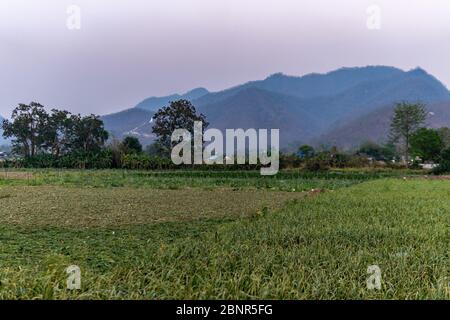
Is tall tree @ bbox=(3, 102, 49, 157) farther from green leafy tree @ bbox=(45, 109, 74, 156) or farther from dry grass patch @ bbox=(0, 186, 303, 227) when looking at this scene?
dry grass patch @ bbox=(0, 186, 303, 227)

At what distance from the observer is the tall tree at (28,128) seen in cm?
3862

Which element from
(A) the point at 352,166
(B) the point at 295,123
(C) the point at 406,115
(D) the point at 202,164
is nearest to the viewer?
(D) the point at 202,164

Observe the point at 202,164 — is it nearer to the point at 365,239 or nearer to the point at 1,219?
the point at 1,219

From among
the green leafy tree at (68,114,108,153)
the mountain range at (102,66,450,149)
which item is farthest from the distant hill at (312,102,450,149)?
the green leafy tree at (68,114,108,153)

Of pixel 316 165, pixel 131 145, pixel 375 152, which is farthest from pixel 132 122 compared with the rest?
pixel 316 165

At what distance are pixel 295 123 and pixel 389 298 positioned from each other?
104939 millimetres

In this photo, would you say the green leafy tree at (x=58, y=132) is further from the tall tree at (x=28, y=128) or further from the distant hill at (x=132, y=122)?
the distant hill at (x=132, y=122)

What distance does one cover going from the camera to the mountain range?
8600cm

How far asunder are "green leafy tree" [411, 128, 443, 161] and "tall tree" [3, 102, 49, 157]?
135 ft

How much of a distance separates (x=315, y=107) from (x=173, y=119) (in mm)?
97769

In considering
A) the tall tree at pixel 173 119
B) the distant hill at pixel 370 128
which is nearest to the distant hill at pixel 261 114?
the distant hill at pixel 370 128

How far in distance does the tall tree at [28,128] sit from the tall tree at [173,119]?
1238 centimetres
